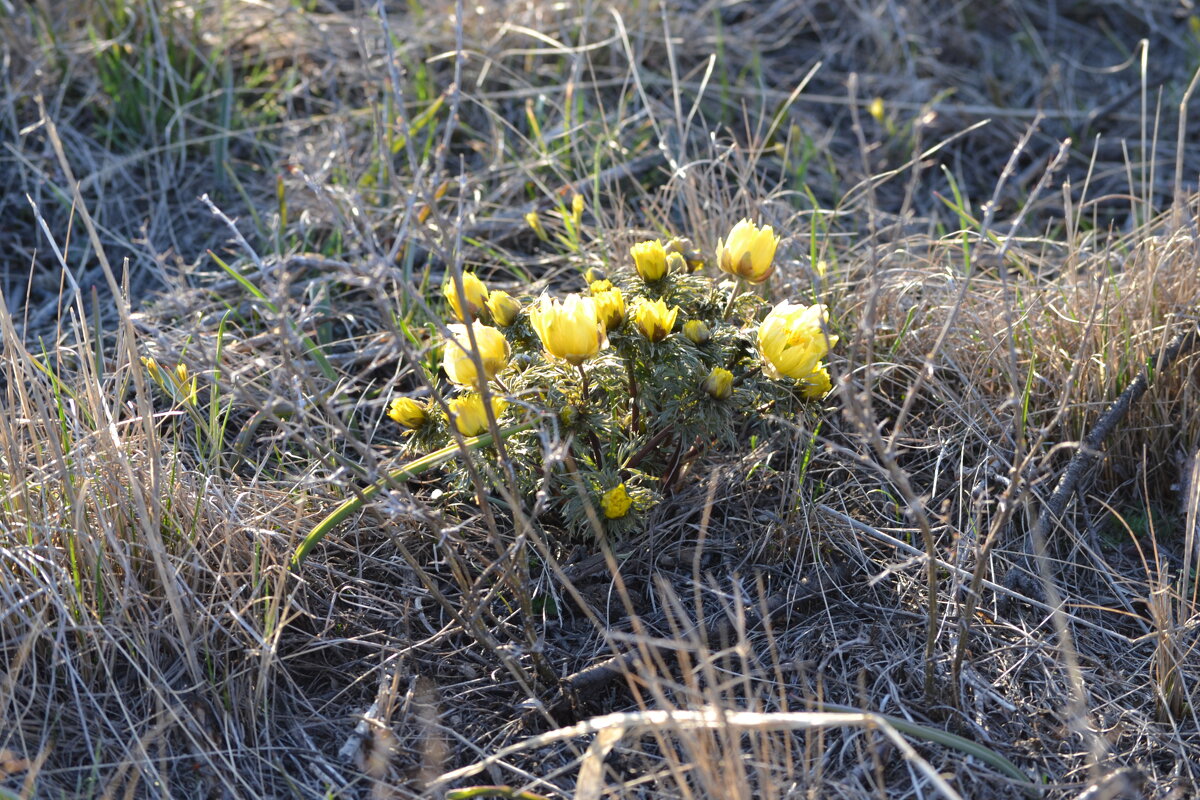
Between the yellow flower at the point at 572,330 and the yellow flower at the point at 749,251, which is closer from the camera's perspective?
the yellow flower at the point at 572,330

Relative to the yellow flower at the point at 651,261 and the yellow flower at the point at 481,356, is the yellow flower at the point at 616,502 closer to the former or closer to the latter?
the yellow flower at the point at 481,356

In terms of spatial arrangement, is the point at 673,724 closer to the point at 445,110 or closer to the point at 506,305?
the point at 506,305

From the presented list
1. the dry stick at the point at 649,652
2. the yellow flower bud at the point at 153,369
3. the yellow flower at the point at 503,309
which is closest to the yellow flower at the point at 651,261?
the yellow flower at the point at 503,309

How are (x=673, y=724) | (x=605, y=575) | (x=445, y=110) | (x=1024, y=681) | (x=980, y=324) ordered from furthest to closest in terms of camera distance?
1. (x=445, y=110)
2. (x=980, y=324)
3. (x=605, y=575)
4. (x=1024, y=681)
5. (x=673, y=724)

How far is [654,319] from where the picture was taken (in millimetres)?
1776

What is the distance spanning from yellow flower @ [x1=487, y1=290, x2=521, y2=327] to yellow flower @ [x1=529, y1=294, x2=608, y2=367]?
0.21m

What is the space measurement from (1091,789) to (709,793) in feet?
1.82

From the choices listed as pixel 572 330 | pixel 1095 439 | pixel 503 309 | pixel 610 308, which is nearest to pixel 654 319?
pixel 610 308

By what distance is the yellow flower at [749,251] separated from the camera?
1.91 m

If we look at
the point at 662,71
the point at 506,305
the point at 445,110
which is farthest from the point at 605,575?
the point at 662,71

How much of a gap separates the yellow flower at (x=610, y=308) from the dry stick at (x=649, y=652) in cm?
51

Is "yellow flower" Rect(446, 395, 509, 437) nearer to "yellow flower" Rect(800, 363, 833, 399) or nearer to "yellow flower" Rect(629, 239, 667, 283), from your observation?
"yellow flower" Rect(629, 239, 667, 283)

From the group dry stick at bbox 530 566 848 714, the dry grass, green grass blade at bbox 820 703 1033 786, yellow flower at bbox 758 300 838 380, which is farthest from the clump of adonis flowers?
green grass blade at bbox 820 703 1033 786

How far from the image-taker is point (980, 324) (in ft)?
7.50
